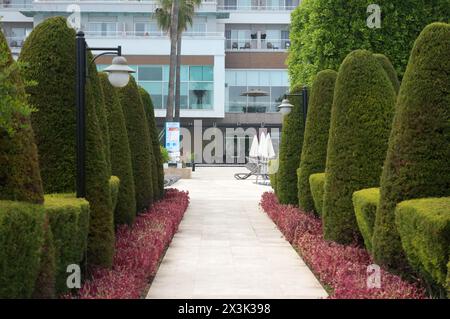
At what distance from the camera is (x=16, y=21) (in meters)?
54.1

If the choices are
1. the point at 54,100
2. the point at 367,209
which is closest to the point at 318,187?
the point at 367,209

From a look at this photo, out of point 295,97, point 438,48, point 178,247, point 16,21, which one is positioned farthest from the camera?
point 16,21

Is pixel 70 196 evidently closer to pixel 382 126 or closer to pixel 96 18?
pixel 382 126

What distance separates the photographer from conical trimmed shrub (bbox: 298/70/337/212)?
13.5 meters

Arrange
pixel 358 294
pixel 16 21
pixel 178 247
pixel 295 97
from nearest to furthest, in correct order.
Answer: pixel 358 294
pixel 178 247
pixel 295 97
pixel 16 21

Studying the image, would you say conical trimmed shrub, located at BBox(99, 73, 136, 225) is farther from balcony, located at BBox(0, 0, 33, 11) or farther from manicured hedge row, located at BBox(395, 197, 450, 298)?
balcony, located at BBox(0, 0, 33, 11)

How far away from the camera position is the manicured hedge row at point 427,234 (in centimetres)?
599

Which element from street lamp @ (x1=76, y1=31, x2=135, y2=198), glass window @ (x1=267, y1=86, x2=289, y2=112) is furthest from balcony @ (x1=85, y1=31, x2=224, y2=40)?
street lamp @ (x1=76, y1=31, x2=135, y2=198)

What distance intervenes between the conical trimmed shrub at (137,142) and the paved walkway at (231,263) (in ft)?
3.60

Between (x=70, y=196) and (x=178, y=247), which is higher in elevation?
(x=70, y=196)

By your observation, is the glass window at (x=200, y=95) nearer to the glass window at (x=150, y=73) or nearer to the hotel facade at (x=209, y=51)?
the hotel facade at (x=209, y=51)

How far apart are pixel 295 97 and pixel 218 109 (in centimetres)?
3325

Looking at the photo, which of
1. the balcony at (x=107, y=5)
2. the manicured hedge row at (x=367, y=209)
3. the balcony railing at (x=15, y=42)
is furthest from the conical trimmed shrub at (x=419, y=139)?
the balcony railing at (x=15, y=42)
